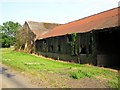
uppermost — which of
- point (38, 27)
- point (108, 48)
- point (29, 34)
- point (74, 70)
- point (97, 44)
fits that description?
point (38, 27)

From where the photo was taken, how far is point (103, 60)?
22672 mm

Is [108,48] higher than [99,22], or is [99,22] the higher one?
[99,22]

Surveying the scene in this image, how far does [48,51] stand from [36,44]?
25.2 ft

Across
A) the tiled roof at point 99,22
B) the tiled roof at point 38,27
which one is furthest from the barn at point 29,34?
the tiled roof at point 99,22

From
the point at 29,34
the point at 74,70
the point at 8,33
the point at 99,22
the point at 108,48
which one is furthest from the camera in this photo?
the point at 8,33

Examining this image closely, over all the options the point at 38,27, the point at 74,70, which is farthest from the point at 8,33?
the point at 74,70

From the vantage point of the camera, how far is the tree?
284 feet

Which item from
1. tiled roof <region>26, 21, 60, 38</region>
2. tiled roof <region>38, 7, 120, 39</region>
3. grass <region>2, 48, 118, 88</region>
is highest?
tiled roof <region>26, 21, 60, 38</region>

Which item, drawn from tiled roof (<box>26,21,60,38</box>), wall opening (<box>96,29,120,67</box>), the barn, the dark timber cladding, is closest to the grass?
the dark timber cladding

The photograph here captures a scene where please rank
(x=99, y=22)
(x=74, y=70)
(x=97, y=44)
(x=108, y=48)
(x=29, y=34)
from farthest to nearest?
(x=29, y=34)
(x=99, y=22)
(x=108, y=48)
(x=97, y=44)
(x=74, y=70)

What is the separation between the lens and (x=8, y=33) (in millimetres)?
93688

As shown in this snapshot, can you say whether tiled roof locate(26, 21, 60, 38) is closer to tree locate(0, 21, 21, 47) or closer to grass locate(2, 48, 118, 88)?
grass locate(2, 48, 118, 88)

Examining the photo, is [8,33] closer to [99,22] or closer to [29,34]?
[29,34]

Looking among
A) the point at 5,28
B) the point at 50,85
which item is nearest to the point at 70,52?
the point at 50,85
